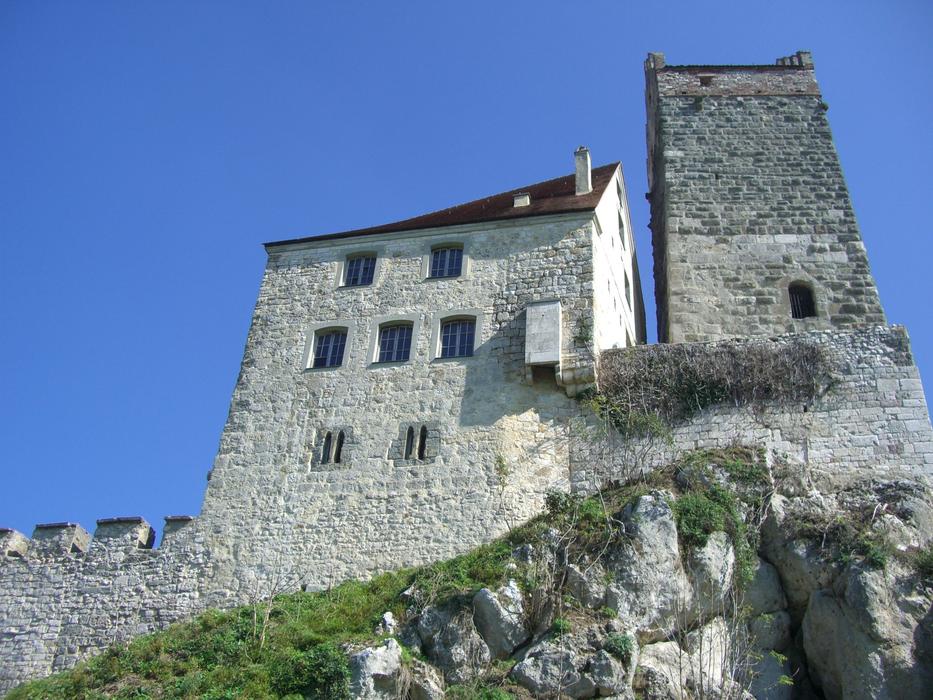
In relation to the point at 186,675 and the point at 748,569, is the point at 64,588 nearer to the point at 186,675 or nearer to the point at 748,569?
the point at 186,675

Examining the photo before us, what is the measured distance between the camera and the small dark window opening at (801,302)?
24.1m

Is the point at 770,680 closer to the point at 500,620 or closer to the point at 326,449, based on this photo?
the point at 500,620

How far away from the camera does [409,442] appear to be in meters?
21.5

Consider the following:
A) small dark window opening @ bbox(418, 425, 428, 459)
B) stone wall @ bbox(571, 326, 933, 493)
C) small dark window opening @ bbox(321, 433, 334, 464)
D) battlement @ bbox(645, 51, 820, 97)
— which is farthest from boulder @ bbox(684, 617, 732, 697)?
battlement @ bbox(645, 51, 820, 97)

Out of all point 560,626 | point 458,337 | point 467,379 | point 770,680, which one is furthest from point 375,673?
point 458,337

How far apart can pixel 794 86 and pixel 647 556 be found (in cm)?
1710

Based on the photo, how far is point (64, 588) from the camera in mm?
20938

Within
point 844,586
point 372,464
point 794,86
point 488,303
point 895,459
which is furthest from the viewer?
point 794,86

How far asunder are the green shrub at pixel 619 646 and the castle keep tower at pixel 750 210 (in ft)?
31.2

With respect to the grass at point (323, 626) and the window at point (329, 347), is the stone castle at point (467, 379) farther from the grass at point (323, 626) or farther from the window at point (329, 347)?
the grass at point (323, 626)

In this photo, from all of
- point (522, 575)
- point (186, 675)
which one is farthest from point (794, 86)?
point (186, 675)

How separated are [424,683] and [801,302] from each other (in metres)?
14.1

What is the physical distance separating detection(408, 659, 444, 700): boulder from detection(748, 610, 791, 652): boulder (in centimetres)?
563

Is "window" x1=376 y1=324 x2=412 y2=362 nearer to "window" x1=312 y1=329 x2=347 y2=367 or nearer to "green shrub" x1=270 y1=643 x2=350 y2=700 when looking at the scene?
"window" x1=312 y1=329 x2=347 y2=367
